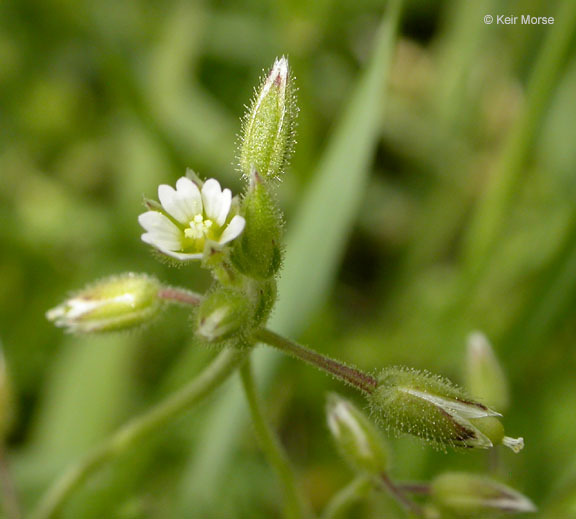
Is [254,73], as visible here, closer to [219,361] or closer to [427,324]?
[427,324]

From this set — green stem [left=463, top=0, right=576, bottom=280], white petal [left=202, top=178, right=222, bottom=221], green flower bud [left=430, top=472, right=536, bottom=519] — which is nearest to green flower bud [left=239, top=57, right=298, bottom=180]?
white petal [left=202, top=178, right=222, bottom=221]

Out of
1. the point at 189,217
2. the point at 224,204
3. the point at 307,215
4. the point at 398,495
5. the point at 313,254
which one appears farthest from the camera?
the point at 307,215

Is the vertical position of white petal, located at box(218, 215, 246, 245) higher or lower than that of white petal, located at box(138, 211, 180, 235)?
higher

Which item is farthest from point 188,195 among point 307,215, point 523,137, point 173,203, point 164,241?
point 523,137

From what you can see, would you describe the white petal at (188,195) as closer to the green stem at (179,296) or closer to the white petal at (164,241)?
the white petal at (164,241)

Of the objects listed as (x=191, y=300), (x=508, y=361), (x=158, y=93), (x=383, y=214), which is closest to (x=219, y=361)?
(x=191, y=300)

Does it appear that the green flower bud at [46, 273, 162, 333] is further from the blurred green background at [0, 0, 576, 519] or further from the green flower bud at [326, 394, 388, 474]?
the blurred green background at [0, 0, 576, 519]

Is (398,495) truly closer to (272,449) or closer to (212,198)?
(272,449)
